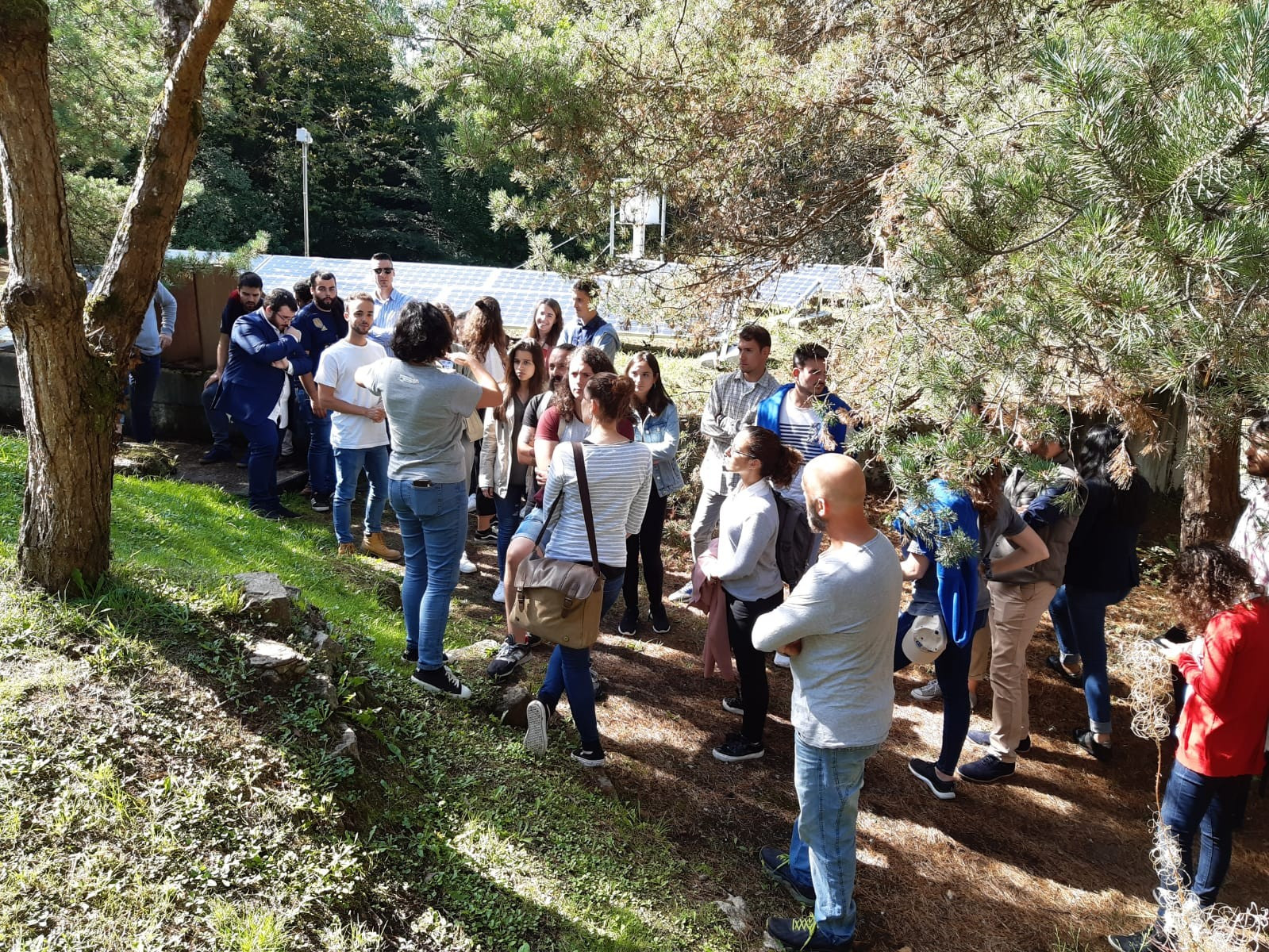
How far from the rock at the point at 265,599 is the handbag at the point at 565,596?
1.01 m

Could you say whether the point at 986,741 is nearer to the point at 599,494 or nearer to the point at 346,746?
the point at 599,494

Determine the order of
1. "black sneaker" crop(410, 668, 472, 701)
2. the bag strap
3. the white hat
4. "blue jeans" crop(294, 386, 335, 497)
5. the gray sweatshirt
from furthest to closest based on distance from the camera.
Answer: "blue jeans" crop(294, 386, 335, 497) < "black sneaker" crop(410, 668, 472, 701) < the white hat < the bag strap < the gray sweatshirt

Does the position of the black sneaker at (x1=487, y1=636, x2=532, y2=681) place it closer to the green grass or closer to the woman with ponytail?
the green grass

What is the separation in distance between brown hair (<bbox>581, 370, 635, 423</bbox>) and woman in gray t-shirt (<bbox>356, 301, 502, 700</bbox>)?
63 centimetres

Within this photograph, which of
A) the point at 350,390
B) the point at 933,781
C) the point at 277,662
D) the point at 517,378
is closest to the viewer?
the point at 277,662

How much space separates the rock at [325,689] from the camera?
3.54 m

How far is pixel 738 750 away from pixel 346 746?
210 centimetres

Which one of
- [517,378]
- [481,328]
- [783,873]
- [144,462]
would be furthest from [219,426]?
[783,873]

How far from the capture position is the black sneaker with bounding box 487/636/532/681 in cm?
484

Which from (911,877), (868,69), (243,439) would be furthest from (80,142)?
(911,877)

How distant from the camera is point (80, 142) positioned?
8.34 meters

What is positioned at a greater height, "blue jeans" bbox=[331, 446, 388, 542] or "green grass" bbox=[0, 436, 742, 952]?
"blue jeans" bbox=[331, 446, 388, 542]

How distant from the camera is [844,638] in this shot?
3102 mm

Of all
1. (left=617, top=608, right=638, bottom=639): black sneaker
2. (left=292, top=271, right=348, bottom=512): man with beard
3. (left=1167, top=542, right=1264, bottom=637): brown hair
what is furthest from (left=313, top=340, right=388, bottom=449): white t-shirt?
(left=1167, top=542, right=1264, bottom=637): brown hair
